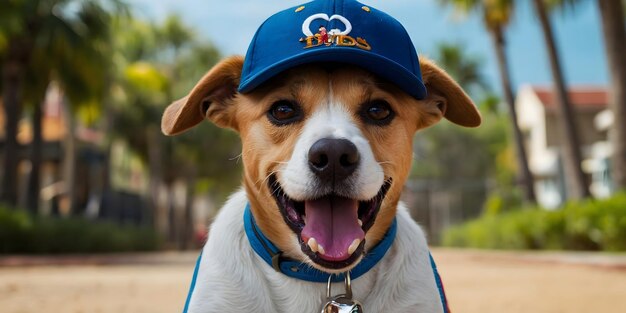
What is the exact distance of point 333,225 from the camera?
337cm

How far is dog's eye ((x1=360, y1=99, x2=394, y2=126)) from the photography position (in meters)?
3.67

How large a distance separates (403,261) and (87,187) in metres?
42.4

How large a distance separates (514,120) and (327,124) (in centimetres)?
Result: 2444

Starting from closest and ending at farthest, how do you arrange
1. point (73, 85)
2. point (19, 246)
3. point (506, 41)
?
point (19, 246)
point (73, 85)
point (506, 41)

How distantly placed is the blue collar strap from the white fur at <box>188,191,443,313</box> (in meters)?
0.03

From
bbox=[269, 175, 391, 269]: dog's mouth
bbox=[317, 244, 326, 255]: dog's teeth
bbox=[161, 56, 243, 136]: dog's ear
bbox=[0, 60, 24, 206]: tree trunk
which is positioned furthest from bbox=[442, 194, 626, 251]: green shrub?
bbox=[0, 60, 24, 206]: tree trunk

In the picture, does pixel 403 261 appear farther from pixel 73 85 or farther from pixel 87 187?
pixel 87 187

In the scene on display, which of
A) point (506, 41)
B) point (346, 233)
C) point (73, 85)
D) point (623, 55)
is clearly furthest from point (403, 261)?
point (506, 41)

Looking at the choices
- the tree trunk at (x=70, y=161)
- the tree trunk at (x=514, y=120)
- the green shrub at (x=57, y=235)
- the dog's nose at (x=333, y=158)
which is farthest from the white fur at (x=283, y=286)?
the tree trunk at (x=70, y=161)

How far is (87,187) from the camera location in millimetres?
44000

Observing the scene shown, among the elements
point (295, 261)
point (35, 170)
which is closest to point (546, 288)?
point (295, 261)

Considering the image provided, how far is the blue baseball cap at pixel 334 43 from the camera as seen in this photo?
3449 mm

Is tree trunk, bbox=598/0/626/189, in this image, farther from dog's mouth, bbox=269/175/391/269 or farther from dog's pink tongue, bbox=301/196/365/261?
dog's pink tongue, bbox=301/196/365/261

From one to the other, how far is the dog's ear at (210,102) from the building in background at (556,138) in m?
36.2
